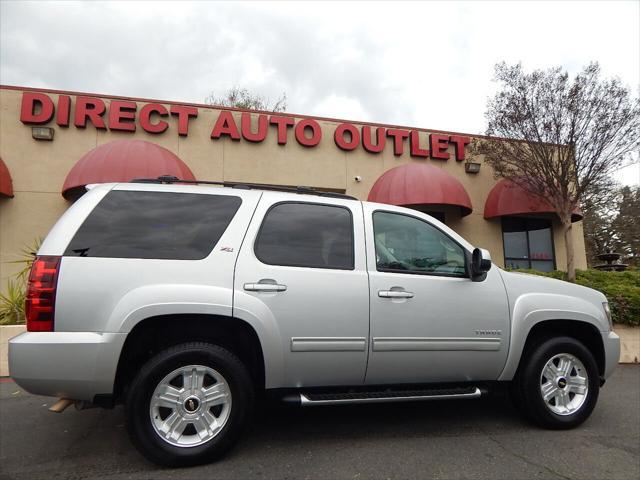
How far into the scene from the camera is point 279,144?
1150cm

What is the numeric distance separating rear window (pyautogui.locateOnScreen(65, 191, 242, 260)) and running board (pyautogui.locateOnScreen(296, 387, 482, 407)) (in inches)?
52.3

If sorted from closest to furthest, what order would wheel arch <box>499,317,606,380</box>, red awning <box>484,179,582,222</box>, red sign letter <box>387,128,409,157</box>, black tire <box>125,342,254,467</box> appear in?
1. black tire <box>125,342,254,467</box>
2. wheel arch <box>499,317,606,380</box>
3. red awning <box>484,179,582,222</box>
4. red sign letter <box>387,128,409,157</box>

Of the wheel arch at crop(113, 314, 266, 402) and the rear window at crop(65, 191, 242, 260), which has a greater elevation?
the rear window at crop(65, 191, 242, 260)

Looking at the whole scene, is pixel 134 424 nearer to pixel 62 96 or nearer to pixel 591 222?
pixel 62 96

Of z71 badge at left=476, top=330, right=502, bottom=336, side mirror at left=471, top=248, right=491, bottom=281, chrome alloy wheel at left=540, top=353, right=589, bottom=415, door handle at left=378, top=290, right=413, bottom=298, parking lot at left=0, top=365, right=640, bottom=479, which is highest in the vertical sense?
side mirror at left=471, top=248, right=491, bottom=281

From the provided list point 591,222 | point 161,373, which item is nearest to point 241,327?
point 161,373

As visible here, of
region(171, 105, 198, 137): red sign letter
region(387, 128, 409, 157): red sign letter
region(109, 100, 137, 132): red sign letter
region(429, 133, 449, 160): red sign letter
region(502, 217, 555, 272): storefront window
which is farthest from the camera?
region(502, 217, 555, 272): storefront window

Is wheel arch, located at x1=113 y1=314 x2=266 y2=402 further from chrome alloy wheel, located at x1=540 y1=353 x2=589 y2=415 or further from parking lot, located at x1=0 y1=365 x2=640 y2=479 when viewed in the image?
chrome alloy wheel, located at x1=540 y1=353 x2=589 y2=415

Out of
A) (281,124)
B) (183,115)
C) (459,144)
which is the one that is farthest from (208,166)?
(459,144)

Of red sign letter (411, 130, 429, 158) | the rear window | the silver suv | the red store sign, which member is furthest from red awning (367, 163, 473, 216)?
the rear window

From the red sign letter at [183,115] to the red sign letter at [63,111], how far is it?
244 centimetres

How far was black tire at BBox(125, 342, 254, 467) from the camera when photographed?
2746 mm

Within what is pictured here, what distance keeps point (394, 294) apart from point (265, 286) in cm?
102

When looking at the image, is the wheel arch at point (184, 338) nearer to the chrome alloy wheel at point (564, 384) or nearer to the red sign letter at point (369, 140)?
the chrome alloy wheel at point (564, 384)
